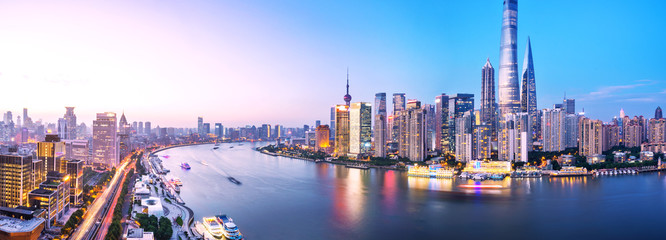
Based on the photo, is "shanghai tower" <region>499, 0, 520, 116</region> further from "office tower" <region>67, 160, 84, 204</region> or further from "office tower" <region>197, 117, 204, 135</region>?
"office tower" <region>197, 117, 204, 135</region>

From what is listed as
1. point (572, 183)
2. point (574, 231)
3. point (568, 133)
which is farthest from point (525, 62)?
point (574, 231)

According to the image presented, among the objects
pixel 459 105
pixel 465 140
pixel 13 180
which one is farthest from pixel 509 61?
pixel 13 180

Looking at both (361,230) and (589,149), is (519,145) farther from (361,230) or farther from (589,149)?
(361,230)

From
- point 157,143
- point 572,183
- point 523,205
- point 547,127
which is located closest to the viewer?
point 523,205

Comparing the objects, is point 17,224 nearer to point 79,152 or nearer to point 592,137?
point 79,152

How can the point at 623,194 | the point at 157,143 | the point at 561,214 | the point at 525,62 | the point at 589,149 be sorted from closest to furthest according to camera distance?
1. the point at 561,214
2. the point at 623,194
3. the point at 589,149
4. the point at 525,62
5. the point at 157,143

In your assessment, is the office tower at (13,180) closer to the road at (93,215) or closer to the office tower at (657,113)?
the road at (93,215)
